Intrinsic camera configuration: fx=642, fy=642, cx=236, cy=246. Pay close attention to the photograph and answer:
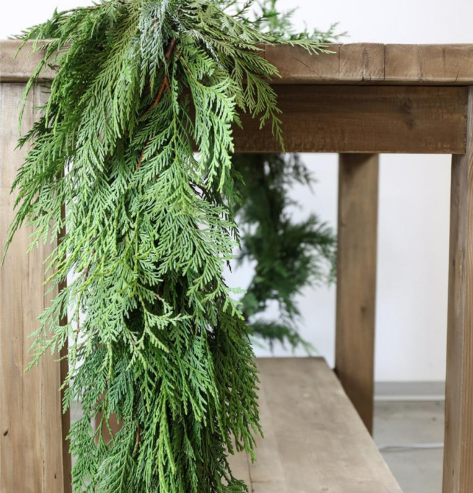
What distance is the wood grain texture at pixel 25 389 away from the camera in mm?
780

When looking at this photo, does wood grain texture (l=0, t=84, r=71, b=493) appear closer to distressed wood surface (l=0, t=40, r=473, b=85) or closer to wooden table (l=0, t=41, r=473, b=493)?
wooden table (l=0, t=41, r=473, b=493)

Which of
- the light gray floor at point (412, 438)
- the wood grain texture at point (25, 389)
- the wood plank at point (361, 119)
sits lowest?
the light gray floor at point (412, 438)

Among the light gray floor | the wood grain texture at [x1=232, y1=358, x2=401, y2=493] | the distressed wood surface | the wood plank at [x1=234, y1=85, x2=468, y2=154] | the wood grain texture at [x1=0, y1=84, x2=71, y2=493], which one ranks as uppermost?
the distressed wood surface

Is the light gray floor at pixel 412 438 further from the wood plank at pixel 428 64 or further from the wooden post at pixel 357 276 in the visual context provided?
the wood plank at pixel 428 64

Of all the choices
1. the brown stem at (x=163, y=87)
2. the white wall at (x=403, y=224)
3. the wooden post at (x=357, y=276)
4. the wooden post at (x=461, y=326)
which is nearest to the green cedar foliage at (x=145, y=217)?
the brown stem at (x=163, y=87)

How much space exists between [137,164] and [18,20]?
5.46ft

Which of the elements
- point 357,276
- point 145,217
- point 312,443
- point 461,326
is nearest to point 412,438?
point 357,276

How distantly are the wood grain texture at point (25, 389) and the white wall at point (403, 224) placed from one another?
1568 millimetres

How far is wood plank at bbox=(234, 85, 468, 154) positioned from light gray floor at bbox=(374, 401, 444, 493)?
3.89ft

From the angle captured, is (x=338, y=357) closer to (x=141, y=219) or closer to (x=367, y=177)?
(x=367, y=177)

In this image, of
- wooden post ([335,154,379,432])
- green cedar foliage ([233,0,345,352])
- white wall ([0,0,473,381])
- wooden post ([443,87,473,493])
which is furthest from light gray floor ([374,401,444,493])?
wooden post ([443,87,473,493])

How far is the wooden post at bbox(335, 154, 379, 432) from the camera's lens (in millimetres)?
1566

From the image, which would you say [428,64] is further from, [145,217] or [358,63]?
[145,217]

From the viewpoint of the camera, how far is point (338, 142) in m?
0.80
